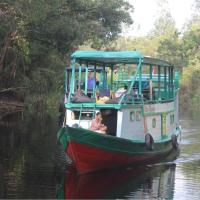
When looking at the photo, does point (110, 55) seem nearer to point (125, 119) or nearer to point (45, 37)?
point (125, 119)

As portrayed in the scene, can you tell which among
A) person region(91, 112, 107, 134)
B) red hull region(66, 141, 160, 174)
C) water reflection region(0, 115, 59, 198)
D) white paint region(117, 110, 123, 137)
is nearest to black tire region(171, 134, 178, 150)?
water reflection region(0, 115, 59, 198)

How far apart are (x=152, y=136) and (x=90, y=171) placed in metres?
3.46

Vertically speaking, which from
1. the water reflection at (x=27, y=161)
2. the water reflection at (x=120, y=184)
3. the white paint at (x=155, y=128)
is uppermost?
the white paint at (x=155, y=128)

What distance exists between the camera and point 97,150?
14.2 meters

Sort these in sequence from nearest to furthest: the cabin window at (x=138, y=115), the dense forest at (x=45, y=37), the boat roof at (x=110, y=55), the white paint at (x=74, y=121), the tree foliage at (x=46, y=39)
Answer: the boat roof at (x=110, y=55) < the white paint at (x=74, y=121) < the cabin window at (x=138, y=115) < the dense forest at (x=45, y=37) < the tree foliage at (x=46, y=39)

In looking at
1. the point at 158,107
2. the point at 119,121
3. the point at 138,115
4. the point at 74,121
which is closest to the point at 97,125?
the point at 119,121

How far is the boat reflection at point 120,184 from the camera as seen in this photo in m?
12.1

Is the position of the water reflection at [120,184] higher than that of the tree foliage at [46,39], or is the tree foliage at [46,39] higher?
the tree foliage at [46,39]

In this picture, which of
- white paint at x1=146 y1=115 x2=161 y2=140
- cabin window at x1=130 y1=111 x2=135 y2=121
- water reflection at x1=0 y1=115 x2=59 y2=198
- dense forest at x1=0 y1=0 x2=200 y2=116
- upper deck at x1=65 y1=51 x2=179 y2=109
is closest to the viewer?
water reflection at x1=0 y1=115 x2=59 y2=198

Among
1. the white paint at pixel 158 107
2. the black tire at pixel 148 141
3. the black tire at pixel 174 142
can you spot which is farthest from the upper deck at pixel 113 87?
the black tire at pixel 174 142

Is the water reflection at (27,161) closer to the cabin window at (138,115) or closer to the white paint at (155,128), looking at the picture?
the cabin window at (138,115)

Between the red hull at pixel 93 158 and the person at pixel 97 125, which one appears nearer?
the red hull at pixel 93 158

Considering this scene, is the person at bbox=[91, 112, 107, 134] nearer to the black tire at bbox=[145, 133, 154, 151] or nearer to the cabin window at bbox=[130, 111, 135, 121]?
the cabin window at bbox=[130, 111, 135, 121]

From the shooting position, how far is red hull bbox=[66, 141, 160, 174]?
14.0 m
